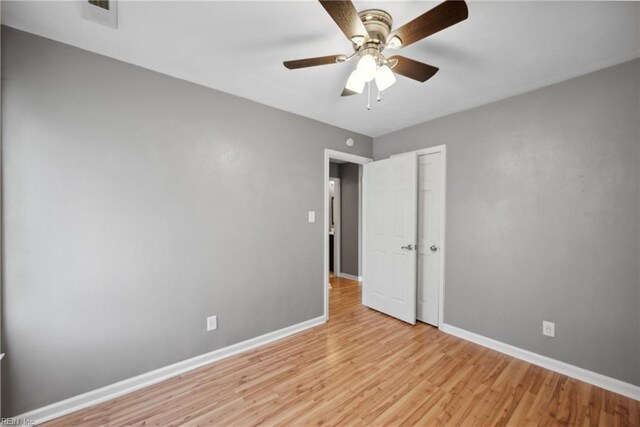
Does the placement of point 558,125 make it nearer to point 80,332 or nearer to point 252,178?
point 252,178

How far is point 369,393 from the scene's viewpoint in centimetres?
198

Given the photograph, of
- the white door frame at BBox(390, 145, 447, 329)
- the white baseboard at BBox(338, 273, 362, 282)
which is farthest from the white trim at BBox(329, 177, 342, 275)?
the white door frame at BBox(390, 145, 447, 329)

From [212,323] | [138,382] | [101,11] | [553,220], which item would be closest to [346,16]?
[101,11]

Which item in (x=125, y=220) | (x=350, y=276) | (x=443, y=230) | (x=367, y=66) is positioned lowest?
(x=350, y=276)

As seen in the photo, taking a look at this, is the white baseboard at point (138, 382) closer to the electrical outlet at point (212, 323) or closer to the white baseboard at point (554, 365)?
the electrical outlet at point (212, 323)

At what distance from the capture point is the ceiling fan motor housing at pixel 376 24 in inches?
57.8

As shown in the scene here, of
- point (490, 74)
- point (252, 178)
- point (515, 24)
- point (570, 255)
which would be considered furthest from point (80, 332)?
point (570, 255)

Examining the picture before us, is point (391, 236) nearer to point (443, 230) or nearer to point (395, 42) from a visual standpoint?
point (443, 230)

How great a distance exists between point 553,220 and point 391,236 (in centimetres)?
160

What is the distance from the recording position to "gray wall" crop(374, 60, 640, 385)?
6.49 feet

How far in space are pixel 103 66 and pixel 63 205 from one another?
104 centimetres

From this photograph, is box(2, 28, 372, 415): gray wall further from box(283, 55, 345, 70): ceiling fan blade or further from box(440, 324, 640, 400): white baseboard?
box(440, 324, 640, 400): white baseboard

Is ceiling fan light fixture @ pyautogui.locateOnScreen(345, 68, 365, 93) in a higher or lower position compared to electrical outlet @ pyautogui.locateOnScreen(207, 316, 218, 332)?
higher

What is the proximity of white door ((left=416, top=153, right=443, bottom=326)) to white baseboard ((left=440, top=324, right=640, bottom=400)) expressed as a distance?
0.33 metres
